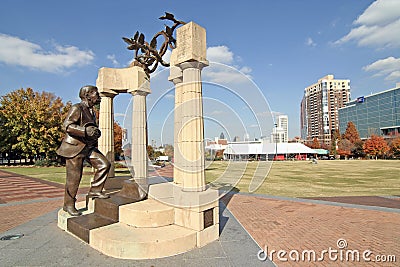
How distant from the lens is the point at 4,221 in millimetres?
7074

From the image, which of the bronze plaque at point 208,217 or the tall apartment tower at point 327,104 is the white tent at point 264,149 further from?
the tall apartment tower at point 327,104

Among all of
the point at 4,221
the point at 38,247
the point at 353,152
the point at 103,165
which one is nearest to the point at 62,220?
the point at 38,247

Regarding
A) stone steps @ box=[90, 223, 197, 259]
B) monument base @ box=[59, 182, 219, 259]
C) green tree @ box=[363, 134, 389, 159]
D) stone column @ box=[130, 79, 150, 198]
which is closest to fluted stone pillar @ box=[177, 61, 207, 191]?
monument base @ box=[59, 182, 219, 259]

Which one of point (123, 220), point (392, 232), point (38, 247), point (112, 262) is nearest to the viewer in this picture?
point (112, 262)

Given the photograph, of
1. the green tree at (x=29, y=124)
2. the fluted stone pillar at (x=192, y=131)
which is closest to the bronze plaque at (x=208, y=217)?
the fluted stone pillar at (x=192, y=131)

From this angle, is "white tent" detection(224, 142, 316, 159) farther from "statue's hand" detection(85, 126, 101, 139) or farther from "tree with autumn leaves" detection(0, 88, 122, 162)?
"statue's hand" detection(85, 126, 101, 139)

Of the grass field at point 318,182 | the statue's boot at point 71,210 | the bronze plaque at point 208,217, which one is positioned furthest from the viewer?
the grass field at point 318,182

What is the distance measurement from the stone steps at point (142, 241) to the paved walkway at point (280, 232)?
16cm

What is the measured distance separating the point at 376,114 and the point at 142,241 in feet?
312

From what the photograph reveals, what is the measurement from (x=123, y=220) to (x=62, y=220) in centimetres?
187

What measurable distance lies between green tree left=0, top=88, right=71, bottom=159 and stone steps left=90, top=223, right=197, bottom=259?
3278cm

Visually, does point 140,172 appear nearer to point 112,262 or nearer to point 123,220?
point 123,220

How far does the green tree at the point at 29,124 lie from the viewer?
3219 centimetres

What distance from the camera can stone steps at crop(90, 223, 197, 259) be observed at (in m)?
4.43
